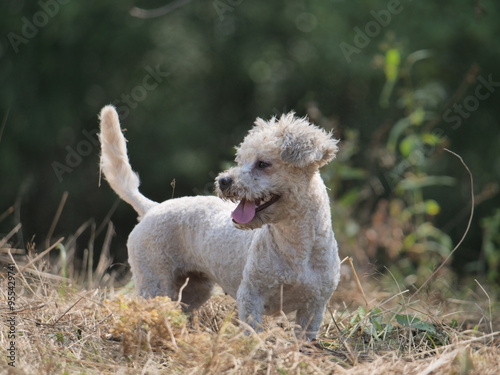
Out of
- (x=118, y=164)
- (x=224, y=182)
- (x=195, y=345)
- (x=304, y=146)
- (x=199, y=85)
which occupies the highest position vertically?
(x=304, y=146)

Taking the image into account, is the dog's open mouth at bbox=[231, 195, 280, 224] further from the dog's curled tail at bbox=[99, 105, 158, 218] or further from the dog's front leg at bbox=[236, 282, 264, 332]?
the dog's curled tail at bbox=[99, 105, 158, 218]

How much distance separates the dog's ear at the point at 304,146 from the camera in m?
3.95

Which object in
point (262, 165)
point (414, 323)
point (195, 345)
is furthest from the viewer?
point (414, 323)

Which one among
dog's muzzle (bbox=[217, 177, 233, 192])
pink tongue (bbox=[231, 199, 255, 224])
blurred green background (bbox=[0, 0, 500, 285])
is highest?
dog's muzzle (bbox=[217, 177, 233, 192])

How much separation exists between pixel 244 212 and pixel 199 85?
36.0 ft

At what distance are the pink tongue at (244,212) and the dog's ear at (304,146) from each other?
0.30 metres

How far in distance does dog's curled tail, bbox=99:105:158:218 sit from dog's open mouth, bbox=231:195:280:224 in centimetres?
133

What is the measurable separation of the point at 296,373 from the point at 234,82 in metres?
11.8

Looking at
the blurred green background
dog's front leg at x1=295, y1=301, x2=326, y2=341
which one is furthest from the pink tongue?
the blurred green background

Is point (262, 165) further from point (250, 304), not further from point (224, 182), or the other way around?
point (250, 304)

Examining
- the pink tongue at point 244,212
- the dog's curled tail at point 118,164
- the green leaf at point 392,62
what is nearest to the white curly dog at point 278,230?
the pink tongue at point 244,212

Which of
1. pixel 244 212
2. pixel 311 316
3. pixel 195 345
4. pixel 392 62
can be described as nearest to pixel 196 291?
pixel 311 316

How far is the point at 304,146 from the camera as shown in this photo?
3971mm

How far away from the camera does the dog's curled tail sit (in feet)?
16.4
